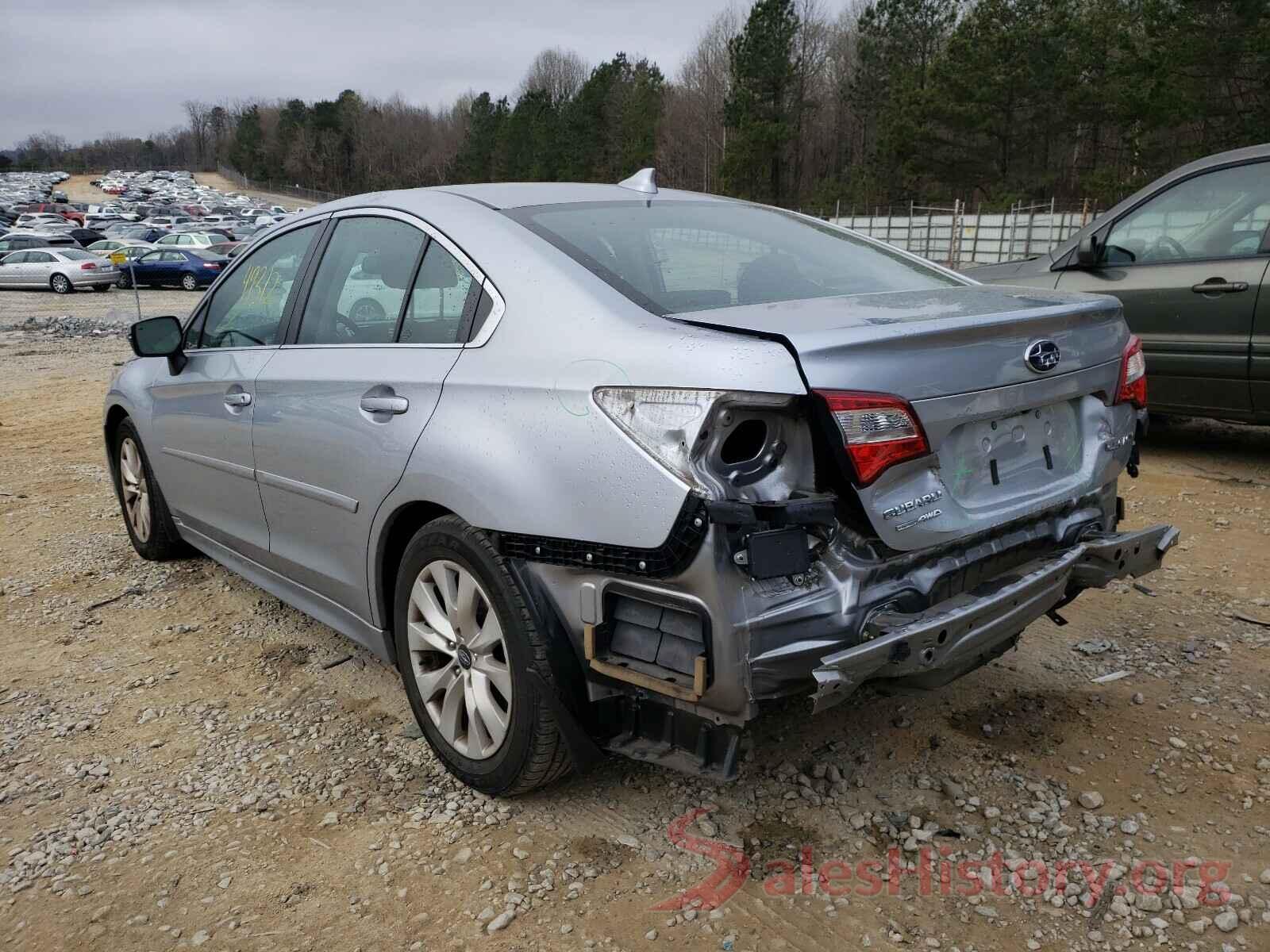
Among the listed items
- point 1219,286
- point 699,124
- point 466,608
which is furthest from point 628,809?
point 699,124

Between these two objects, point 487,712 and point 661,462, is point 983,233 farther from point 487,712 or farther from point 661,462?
point 661,462

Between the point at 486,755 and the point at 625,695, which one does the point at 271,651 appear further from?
the point at 625,695

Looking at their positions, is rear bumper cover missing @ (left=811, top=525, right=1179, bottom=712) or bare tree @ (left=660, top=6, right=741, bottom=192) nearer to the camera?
Result: rear bumper cover missing @ (left=811, top=525, right=1179, bottom=712)

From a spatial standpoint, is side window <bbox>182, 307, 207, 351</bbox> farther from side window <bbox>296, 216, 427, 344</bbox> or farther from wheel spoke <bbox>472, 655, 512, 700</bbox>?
wheel spoke <bbox>472, 655, 512, 700</bbox>

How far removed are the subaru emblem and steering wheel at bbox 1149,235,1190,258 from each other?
3.93m

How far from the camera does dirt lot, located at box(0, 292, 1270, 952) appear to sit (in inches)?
91.9

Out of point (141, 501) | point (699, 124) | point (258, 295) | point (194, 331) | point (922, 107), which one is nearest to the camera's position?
point (258, 295)

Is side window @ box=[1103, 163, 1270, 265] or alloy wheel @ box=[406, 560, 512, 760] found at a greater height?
side window @ box=[1103, 163, 1270, 265]

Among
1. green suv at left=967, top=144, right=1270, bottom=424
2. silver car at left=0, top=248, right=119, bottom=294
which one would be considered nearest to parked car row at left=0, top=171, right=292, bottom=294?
silver car at left=0, top=248, right=119, bottom=294

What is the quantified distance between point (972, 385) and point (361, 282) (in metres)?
1.96

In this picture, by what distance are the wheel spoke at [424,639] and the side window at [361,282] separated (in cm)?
86

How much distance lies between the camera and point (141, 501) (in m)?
4.87

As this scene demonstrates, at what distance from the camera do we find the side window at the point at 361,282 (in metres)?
3.09

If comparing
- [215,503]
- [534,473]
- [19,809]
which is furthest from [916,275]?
[19,809]
